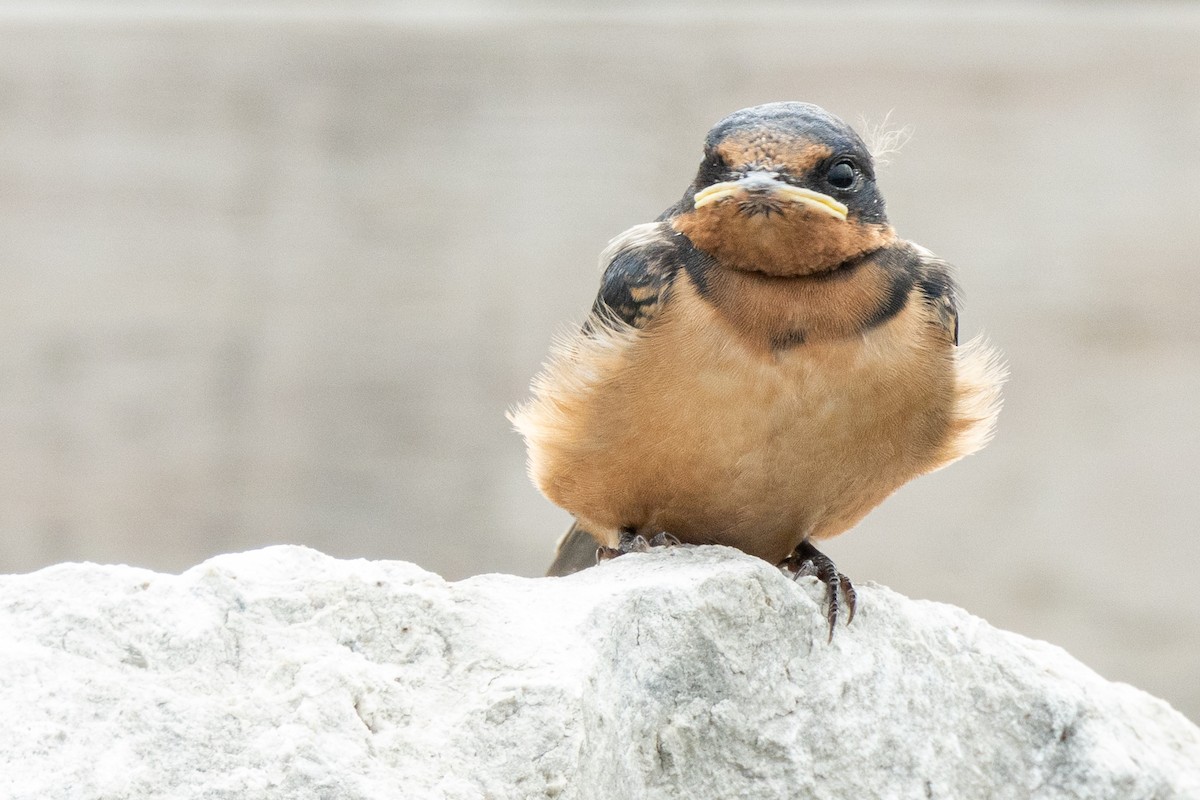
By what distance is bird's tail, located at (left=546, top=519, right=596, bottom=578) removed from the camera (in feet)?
7.76

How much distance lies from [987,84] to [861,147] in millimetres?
2661

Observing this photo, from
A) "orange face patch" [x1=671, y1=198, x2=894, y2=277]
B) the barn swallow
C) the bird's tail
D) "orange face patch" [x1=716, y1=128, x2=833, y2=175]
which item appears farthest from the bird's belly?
the bird's tail

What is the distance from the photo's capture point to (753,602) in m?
1.68

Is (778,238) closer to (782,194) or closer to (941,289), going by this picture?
(782,194)

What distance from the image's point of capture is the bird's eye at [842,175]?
6.15ft

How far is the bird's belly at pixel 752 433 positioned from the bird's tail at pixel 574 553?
0.33m

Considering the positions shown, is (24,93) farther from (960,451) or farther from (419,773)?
(419,773)

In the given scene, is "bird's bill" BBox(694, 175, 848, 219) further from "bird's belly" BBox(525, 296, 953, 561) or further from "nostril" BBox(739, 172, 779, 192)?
"bird's belly" BBox(525, 296, 953, 561)

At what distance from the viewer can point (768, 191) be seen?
5.89 ft

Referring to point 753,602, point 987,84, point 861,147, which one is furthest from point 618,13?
point 753,602

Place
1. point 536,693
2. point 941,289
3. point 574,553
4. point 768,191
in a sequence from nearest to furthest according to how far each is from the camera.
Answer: point 536,693 < point 768,191 < point 941,289 < point 574,553

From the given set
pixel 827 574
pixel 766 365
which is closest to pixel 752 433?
pixel 766 365

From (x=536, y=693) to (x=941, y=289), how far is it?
0.95 metres

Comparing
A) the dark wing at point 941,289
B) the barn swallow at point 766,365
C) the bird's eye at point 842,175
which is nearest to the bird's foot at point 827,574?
the barn swallow at point 766,365
